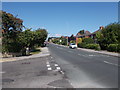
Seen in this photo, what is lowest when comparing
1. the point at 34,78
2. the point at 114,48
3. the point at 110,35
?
the point at 34,78

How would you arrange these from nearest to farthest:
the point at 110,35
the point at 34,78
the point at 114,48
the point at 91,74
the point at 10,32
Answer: the point at 34,78, the point at 91,74, the point at 10,32, the point at 114,48, the point at 110,35

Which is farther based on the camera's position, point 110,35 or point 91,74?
point 110,35

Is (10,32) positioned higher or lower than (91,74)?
higher

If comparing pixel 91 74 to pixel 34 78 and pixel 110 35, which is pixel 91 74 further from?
pixel 110 35

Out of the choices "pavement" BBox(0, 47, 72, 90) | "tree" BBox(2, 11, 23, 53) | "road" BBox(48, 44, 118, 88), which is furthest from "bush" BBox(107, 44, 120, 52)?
"pavement" BBox(0, 47, 72, 90)

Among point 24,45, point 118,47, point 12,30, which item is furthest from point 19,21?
point 118,47

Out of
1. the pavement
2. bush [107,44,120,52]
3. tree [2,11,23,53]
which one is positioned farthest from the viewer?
bush [107,44,120,52]

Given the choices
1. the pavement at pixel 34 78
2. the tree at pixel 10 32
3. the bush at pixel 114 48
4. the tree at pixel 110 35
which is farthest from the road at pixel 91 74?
the tree at pixel 110 35

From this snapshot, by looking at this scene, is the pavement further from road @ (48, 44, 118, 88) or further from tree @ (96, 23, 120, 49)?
tree @ (96, 23, 120, 49)

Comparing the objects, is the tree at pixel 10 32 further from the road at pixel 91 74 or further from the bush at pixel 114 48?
the bush at pixel 114 48

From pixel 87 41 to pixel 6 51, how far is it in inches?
1275

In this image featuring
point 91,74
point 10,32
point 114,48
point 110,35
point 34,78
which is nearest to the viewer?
point 34,78

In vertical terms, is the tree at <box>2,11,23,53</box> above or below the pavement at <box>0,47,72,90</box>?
above

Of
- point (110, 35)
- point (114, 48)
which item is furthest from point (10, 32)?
point (110, 35)
